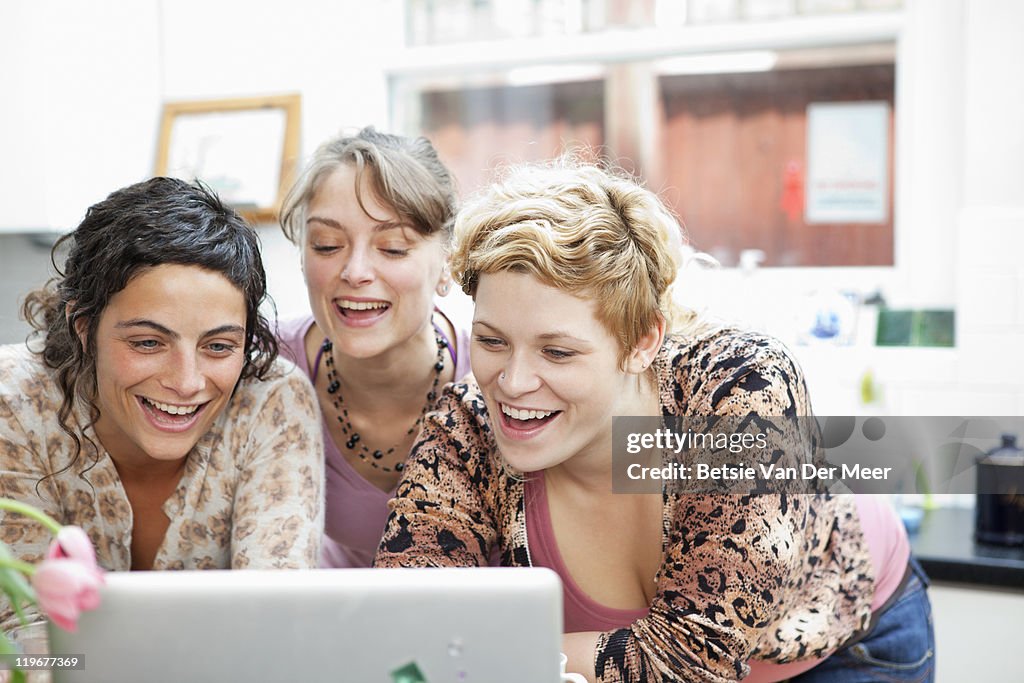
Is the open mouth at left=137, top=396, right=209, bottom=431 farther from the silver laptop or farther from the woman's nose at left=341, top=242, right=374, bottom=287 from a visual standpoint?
the silver laptop

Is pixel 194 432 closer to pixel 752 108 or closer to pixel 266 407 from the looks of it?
pixel 266 407

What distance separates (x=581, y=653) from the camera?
1218 millimetres

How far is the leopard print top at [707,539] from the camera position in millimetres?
1218

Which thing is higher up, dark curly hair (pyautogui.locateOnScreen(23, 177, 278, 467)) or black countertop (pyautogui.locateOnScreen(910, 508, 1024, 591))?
dark curly hair (pyautogui.locateOnScreen(23, 177, 278, 467))

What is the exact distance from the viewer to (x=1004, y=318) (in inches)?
99.8

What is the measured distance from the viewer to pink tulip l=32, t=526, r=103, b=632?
2.18 feet

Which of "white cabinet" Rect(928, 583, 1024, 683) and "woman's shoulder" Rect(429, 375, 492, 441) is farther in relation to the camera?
"white cabinet" Rect(928, 583, 1024, 683)

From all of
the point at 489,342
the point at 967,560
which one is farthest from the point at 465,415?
the point at 967,560

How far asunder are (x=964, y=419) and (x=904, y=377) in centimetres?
18

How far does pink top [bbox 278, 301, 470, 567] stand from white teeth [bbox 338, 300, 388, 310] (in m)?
0.17

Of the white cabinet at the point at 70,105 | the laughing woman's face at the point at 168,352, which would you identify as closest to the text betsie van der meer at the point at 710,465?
the laughing woman's face at the point at 168,352

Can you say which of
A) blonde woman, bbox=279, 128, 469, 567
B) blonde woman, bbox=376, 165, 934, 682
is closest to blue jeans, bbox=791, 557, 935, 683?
blonde woman, bbox=376, 165, 934, 682

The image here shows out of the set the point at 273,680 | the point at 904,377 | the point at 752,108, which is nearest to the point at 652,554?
the point at 273,680

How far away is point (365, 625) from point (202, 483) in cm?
88
